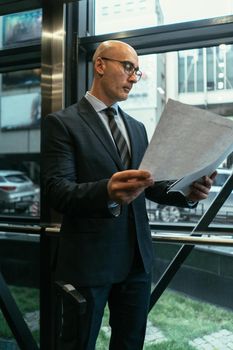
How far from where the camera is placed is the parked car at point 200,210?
1688mm

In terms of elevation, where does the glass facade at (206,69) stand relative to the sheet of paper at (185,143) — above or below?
above

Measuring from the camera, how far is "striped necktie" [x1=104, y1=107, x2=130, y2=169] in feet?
3.80

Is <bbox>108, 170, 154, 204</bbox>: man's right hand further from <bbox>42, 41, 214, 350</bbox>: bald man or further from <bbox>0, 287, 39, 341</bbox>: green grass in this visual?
<bbox>0, 287, 39, 341</bbox>: green grass

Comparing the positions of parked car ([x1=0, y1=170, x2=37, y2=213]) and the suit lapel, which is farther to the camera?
parked car ([x1=0, y1=170, x2=37, y2=213])

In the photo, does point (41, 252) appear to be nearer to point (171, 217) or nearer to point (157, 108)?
point (171, 217)

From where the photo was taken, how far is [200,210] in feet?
5.75

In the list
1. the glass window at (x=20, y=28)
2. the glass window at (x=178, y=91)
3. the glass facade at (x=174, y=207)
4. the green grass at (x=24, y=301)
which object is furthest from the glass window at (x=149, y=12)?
the green grass at (x=24, y=301)

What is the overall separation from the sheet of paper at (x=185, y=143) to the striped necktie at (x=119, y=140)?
27 cm

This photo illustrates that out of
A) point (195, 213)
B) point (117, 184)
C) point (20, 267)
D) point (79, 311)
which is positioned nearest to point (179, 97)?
point (195, 213)

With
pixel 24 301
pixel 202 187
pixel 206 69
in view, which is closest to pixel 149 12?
pixel 206 69

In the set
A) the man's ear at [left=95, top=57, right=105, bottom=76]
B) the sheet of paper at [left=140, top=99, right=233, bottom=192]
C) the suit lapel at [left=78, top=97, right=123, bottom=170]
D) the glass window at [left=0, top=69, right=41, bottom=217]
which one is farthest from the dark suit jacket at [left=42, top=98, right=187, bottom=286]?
the glass window at [left=0, top=69, right=41, bottom=217]

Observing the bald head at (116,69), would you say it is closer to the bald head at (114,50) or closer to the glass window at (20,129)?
the bald head at (114,50)

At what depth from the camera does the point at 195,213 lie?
178cm

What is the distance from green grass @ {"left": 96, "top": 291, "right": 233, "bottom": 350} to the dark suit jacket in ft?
2.46
